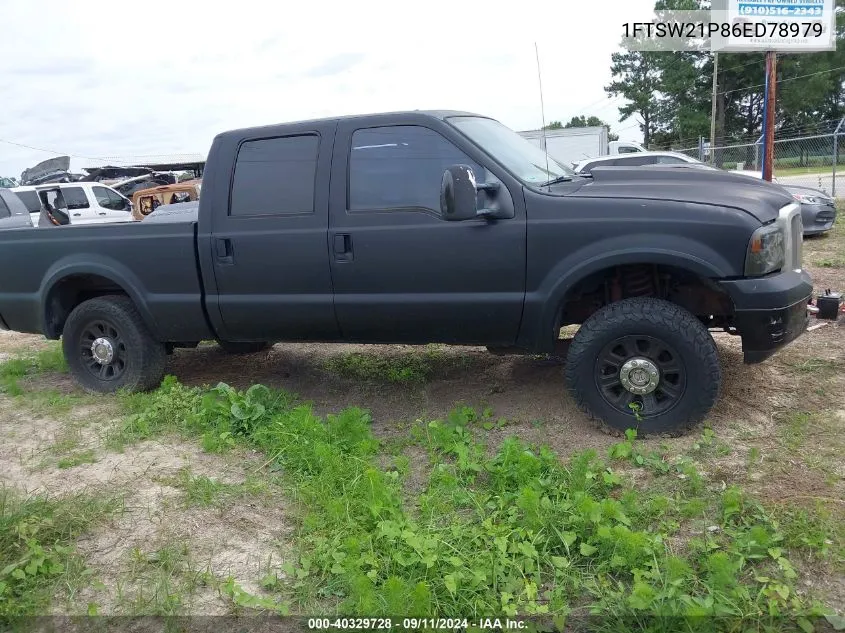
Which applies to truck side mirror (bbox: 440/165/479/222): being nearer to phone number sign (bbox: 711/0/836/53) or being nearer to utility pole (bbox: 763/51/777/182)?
utility pole (bbox: 763/51/777/182)

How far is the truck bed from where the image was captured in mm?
A: 4758

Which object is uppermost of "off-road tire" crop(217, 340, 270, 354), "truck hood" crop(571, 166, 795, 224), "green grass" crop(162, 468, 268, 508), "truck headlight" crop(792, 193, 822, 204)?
"truck hood" crop(571, 166, 795, 224)

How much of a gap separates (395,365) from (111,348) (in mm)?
2160

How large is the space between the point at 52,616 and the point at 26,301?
10.8 ft

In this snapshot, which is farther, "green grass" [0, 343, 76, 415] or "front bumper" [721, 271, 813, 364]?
"green grass" [0, 343, 76, 415]

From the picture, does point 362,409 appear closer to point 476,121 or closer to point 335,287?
point 335,287

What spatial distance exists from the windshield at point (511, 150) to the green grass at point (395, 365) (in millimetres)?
1685

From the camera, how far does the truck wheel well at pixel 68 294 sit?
5258 mm

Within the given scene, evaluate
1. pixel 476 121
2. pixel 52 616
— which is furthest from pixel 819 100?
pixel 52 616

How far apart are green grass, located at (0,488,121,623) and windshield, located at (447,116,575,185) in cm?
283

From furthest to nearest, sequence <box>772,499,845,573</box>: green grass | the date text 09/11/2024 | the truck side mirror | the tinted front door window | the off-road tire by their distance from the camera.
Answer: the off-road tire
the tinted front door window
the truck side mirror
<box>772,499,845,573</box>: green grass
the date text 09/11/2024

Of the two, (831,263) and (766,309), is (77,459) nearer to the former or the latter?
(766,309)

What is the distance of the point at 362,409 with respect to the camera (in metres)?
4.73

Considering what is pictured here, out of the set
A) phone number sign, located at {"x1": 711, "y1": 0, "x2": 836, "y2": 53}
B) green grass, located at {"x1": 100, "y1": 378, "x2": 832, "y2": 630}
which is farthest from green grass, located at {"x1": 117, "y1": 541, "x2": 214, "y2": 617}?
phone number sign, located at {"x1": 711, "y1": 0, "x2": 836, "y2": 53}
